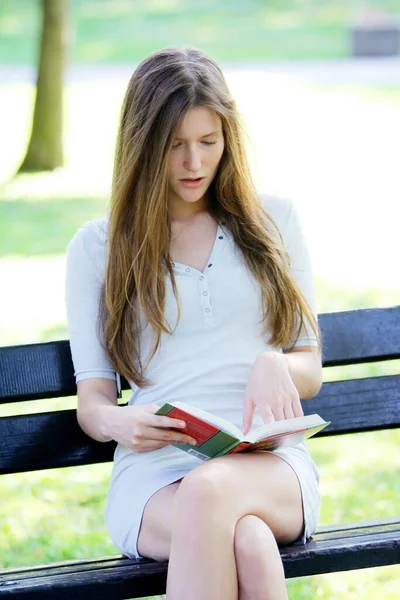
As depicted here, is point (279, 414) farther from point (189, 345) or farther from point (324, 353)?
point (324, 353)

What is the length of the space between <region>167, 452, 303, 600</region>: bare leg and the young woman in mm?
30

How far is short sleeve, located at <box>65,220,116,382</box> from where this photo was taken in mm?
2893

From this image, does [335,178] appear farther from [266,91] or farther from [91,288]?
[91,288]

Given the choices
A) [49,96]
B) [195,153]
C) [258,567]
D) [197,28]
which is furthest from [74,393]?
[197,28]

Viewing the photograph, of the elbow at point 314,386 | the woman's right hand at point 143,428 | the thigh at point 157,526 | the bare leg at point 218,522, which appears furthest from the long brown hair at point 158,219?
the bare leg at point 218,522

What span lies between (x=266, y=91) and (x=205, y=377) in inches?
534

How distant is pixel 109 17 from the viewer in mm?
26562

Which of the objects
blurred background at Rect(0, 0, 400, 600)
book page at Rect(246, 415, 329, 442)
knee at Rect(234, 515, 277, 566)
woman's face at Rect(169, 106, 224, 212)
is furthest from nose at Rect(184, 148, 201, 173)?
knee at Rect(234, 515, 277, 566)

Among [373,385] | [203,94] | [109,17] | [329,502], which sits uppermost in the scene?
[109,17]

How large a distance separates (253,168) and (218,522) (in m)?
1.12

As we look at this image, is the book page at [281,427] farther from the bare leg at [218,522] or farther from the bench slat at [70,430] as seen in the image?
the bench slat at [70,430]

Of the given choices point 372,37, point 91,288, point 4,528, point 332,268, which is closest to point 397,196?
point 332,268

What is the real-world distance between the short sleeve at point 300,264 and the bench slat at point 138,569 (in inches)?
Result: 21.6

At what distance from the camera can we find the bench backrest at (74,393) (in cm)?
303
